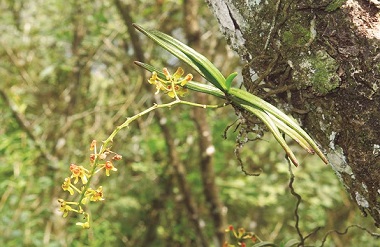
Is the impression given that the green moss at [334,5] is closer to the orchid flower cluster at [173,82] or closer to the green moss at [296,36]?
the green moss at [296,36]

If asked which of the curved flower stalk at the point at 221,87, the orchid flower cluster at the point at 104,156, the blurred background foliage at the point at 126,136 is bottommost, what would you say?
the blurred background foliage at the point at 126,136

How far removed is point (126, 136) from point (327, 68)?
3107 millimetres

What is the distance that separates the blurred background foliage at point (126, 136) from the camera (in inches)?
124

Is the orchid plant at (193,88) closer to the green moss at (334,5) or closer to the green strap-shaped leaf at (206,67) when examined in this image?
the green strap-shaped leaf at (206,67)

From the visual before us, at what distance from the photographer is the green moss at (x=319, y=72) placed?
61 centimetres

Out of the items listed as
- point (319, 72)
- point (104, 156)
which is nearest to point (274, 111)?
point (319, 72)

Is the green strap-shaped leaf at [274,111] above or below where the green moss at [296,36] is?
below

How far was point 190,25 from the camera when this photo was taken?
262 cm

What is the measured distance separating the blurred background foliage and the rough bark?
2293 mm

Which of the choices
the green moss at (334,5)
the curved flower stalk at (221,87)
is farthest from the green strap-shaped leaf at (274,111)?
the green moss at (334,5)

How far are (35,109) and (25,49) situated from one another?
0.63 meters

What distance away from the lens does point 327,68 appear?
62 centimetres

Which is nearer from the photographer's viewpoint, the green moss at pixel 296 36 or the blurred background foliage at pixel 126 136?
the green moss at pixel 296 36

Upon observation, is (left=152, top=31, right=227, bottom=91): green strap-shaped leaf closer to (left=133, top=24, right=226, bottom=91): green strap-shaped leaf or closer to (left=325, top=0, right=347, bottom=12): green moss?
(left=133, top=24, right=226, bottom=91): green strap-shaped leaf
